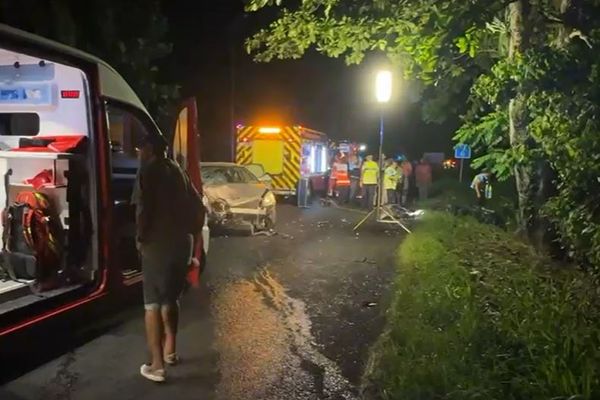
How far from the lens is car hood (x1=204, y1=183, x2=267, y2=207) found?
13.1 metres

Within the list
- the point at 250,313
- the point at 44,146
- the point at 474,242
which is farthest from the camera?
the point at 474,242

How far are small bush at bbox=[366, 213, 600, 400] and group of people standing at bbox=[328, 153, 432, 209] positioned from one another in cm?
1147

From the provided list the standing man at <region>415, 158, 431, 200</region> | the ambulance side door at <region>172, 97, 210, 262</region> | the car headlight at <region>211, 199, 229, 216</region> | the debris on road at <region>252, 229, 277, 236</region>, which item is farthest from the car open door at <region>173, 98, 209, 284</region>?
the standing man at <region>415, 158, 431, 200</region>

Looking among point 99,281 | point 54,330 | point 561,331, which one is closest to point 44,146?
point 99,281

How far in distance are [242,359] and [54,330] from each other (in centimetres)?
154

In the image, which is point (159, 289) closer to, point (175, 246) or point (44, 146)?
point (175, 246)

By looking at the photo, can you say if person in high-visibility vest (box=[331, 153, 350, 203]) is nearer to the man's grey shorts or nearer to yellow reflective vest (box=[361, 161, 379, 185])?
yellow reflective vest (box=[361, 161, 379, 185])

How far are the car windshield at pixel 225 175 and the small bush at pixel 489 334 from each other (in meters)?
6.24

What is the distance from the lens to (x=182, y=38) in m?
22.7

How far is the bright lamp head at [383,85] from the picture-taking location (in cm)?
1359

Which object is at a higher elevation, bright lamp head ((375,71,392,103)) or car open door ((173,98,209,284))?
bright lamp head ((375,71,392,103))

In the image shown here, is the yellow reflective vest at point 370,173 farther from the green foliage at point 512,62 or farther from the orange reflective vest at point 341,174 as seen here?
the green foliage at point 512,62

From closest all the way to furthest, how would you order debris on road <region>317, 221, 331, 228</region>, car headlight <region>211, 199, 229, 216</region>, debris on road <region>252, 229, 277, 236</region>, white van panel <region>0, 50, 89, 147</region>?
white van panel <region>0, 50, 89, 147</region>
car headlight <region>211, 199, 229, 216</region>
debris on road <region>252, 229, 277, 236</region>
debris on road <region>317, 221, 331, 228</region>

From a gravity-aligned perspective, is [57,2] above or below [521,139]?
above
